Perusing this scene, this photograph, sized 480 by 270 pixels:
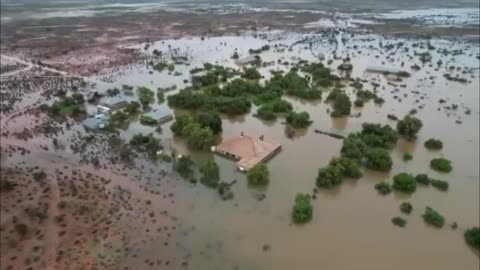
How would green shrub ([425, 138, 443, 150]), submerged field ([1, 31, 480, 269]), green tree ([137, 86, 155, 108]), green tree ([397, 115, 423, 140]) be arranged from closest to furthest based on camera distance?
1. submerged field ([1, 31, 480, 269])
2. green shrub ([425, 138, 443, 150])
3. green tree ([397, 115, 423, 140])
4. green tree ([137, 86, 155, 108])

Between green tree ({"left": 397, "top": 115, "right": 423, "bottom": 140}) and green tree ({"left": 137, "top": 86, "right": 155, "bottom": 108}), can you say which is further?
green tree ({"left": 137, "top": 86, "right": 155, "bottom": 108})

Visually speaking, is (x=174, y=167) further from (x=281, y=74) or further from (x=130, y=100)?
(x=281, y=74)

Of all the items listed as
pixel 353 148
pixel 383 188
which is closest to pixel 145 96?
pixel 353 148

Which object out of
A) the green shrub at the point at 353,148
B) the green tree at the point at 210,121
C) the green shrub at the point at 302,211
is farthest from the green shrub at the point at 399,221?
the green tree at the point at 210,121

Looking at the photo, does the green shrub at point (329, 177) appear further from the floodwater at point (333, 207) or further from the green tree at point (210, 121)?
the green tree at point (210, 121)

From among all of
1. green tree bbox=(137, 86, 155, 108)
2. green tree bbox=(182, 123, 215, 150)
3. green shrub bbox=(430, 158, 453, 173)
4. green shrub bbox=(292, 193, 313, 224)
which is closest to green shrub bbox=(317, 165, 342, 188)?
green shrub bbox=(292, 193, 313, 224)

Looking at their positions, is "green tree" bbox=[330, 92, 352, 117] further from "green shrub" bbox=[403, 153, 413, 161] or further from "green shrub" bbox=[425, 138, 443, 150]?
"green shrub" bbox=[403, 153, 413, 161]
